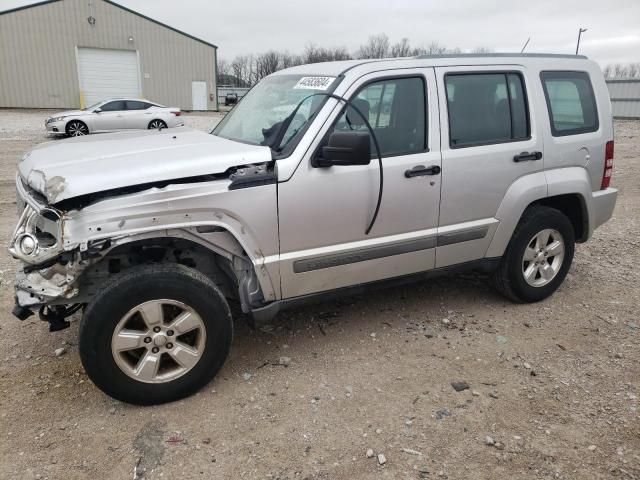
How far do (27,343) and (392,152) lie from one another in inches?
116

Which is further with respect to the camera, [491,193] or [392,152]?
[491,193]

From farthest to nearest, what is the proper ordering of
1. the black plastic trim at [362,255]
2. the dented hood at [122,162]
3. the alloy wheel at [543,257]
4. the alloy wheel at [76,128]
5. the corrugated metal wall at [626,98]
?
the corrugated metal wall at [626,98] → the alloy wheel at [76,128] → the alloy wheel at [543,257] → the black plastic trim at [362,255] → the dented hood at [122,162]

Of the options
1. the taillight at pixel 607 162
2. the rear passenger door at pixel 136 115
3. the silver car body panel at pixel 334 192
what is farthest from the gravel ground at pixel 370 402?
the rear passenger door at pixel 136 115

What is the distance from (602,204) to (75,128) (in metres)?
16.9

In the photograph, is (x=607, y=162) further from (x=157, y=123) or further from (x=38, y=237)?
(x=157, y=123)

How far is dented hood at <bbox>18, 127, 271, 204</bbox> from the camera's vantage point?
9.03 ft

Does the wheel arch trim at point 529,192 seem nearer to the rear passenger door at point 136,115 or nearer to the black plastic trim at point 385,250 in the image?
the black plastic trim at point 385,250

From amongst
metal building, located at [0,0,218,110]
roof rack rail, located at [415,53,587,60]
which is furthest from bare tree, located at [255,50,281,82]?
roof rack rail, located at [415,53,587,60]

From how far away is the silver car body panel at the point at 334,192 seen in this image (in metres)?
2.85

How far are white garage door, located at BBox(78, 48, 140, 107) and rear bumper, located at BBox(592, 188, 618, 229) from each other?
31.1 meters

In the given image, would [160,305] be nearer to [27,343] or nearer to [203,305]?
[203,305]

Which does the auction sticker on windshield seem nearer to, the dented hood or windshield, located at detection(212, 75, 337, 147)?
windshield, located at detection(212, 75, 337, 147)

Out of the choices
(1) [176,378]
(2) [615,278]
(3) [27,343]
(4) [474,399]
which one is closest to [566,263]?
(2) [615,278]

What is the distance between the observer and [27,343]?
146 inches
